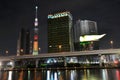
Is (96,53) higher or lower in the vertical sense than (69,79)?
higher

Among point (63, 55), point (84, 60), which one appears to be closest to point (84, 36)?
point (84, 60)

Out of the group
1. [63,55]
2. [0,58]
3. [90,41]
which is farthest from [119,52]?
[90,41]

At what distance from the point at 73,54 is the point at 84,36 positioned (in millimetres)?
98376

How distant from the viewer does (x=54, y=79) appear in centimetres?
4631

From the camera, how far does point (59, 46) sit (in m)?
190

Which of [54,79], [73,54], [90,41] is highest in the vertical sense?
[90,41]

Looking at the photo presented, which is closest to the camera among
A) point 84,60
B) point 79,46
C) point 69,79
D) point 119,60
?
point 69,79

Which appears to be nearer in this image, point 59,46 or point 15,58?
point 15,58

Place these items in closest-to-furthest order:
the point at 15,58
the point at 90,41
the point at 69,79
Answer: the point at 69,79 < the point at 15,58 < the point at 90,41

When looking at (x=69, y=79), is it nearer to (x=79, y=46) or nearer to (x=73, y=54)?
(x=73, y=54)

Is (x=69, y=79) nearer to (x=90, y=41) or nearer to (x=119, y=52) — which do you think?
(x=119, y=52)

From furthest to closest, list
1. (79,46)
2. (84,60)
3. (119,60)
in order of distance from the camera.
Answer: (79,46) → (84,60) → (119,60)

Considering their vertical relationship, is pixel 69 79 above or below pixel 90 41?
below

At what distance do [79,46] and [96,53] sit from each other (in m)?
96.3
